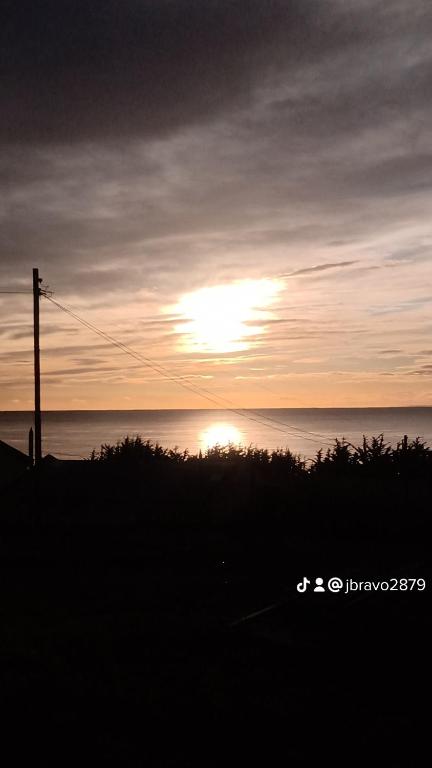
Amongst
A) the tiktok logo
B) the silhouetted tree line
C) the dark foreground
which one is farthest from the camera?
the silhouetted tree line

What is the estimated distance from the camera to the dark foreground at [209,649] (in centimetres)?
917

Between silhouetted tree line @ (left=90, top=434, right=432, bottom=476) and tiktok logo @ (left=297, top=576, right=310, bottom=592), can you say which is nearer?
tiktok logo @ (left=297, top=576, right=310, bottom=592)

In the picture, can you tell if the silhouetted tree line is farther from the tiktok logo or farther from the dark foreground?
the tiktok logo

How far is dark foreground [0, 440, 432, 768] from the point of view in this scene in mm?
9172

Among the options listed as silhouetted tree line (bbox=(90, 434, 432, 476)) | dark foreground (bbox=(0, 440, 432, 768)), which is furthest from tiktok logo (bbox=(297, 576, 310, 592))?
silhouetted tree line (bbox=(90, 434, 432, 476))

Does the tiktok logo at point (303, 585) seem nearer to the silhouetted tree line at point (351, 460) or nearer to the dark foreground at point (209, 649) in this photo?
the dark foreground at point (209, 649)

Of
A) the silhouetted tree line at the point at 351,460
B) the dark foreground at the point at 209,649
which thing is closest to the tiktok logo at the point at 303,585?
the dark foreground at the point at 209,649

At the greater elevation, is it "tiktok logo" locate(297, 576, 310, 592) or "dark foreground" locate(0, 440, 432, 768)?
"tiktok logo" locate(297, 576, 310, 592)

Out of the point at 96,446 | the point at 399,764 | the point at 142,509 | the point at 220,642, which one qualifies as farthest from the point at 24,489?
the point at 96,446

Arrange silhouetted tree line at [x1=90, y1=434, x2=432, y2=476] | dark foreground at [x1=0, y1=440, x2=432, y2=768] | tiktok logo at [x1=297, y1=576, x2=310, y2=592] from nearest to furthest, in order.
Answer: dark foreground at [x1=0, y1=440, x2=432, y2=768], tiktok logo at [x1=297, y1=576, x2=310, y2=592], silhouetted tree line at [x1=90, y1=434, x2=432, y2=476]

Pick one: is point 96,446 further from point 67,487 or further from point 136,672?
point 136,672

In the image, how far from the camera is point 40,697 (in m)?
10.7

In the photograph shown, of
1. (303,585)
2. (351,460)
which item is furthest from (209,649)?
(351,460)

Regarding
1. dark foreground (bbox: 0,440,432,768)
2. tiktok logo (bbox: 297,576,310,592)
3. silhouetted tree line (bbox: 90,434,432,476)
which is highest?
silhouetted tree line (bbox: 90,434,432,476)
